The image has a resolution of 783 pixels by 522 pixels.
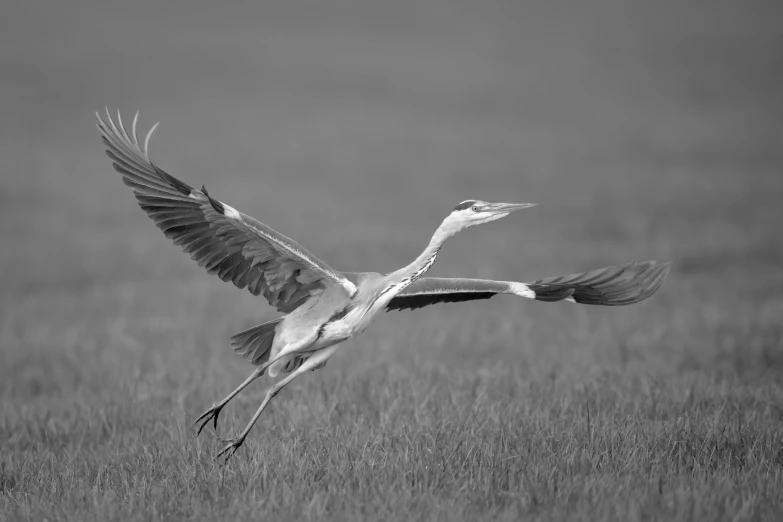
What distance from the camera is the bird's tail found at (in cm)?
539

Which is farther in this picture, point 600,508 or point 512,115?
point 512,115

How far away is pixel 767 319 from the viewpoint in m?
9.09

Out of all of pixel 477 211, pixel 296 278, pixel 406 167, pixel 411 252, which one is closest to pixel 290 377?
pixel 296 278

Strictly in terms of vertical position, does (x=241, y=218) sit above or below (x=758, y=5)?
below

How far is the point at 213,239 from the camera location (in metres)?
5.17

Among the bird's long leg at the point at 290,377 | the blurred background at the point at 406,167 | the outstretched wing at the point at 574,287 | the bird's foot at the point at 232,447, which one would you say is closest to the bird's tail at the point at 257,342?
the bird's long leg at the point at 290,377

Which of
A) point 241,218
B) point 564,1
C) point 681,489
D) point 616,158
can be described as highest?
point 564,1

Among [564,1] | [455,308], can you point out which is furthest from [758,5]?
[455,308]

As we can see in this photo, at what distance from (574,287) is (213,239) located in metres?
2.08

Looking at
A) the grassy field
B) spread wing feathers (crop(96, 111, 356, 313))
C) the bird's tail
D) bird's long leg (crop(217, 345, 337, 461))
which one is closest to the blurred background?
the grassy field

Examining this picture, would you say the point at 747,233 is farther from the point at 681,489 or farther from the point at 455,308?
the point at 681,489

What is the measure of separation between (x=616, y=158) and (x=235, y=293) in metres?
12.8

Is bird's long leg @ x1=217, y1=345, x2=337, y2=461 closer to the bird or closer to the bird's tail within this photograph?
the bird

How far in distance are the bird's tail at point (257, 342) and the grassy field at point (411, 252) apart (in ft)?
1.64
